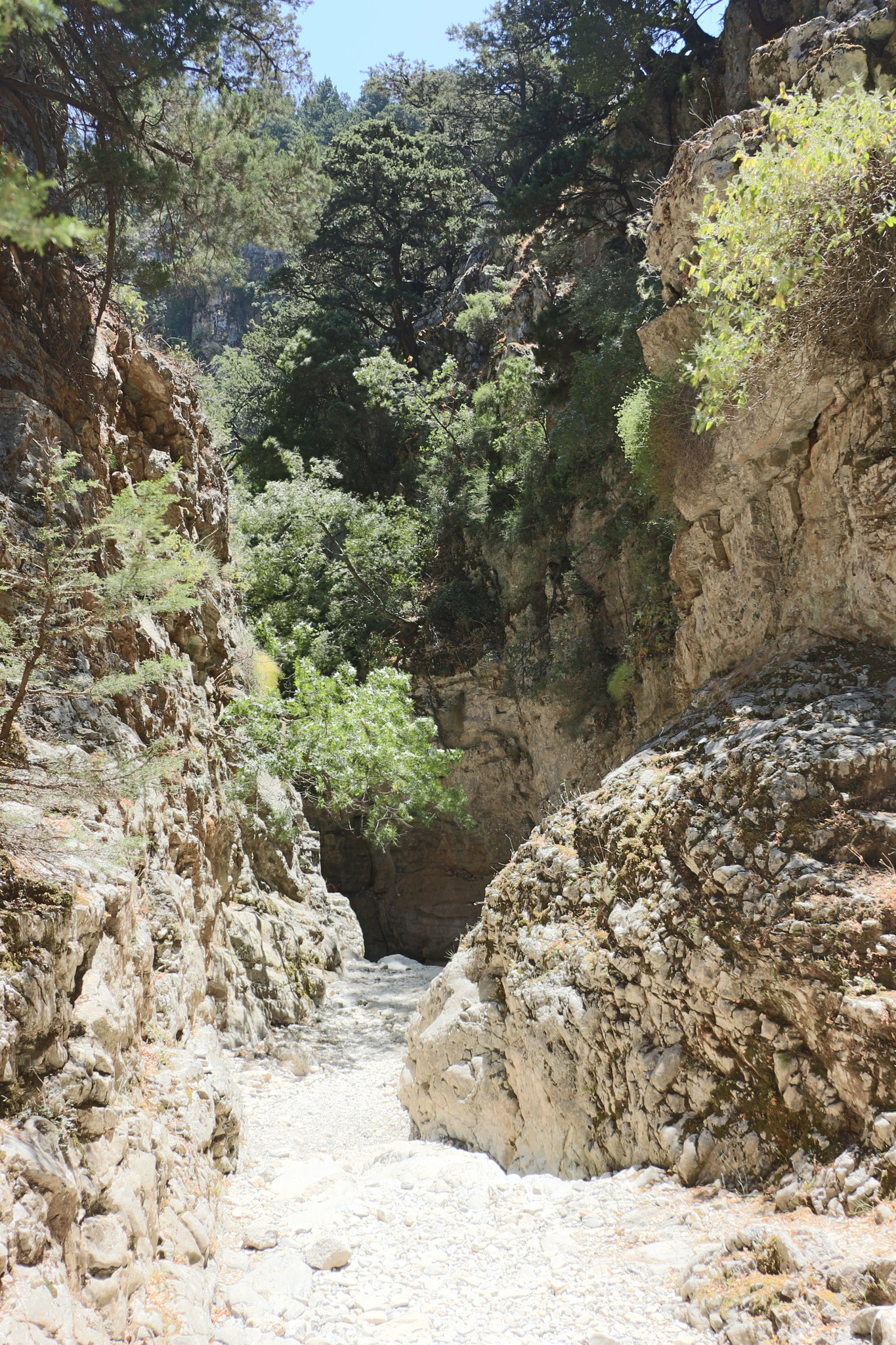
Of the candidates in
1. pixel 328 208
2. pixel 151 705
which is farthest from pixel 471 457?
pixel 151 705

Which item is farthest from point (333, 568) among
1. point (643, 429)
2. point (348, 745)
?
point (643, 429)

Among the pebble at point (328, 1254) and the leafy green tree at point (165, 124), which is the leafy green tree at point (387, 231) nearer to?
the leafy green tree at point (165, 124)

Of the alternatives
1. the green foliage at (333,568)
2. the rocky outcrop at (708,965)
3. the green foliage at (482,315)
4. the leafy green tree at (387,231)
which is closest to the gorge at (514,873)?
the rocky outcrop at (708,965)

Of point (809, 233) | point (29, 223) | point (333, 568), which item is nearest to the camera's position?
point (29, 223)

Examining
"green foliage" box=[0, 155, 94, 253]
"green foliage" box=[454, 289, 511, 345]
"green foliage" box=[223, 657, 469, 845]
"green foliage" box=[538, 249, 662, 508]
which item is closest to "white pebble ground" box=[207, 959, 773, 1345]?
"green foliage" box=[0, 155, 94, 253]

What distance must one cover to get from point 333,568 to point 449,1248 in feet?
44.9

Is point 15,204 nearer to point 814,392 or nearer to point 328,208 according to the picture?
point 814,392

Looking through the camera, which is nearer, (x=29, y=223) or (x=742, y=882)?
(x=29, y=223)

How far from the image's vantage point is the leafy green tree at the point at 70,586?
4219mm

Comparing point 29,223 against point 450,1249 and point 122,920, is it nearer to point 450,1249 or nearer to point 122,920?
point 122,920

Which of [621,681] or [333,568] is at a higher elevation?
[333,568]

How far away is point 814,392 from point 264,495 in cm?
1331

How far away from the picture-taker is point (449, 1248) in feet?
15.8

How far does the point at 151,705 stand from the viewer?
7.79 m
